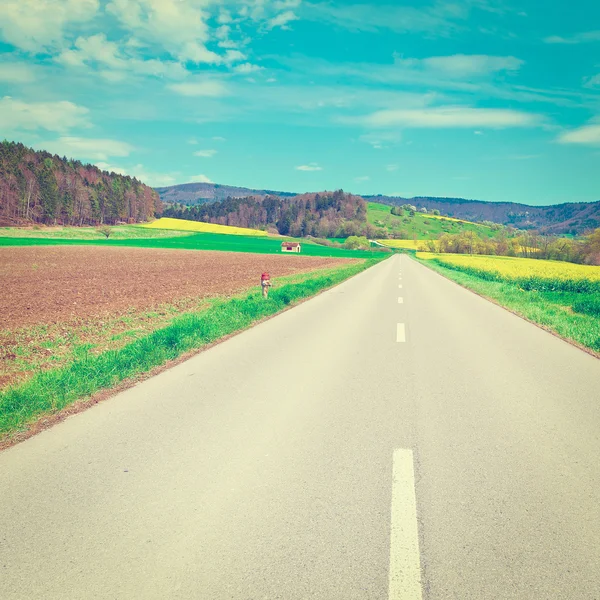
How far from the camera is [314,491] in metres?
3.49

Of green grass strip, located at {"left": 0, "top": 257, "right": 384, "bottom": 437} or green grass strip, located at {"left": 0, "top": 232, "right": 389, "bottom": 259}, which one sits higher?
green grass strip, located at {"left": 0, "top": 232, "right": 389, "bottom": 259}

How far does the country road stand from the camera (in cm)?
256

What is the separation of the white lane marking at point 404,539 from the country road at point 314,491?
0.04 ft

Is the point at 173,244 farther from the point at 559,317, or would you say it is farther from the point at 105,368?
the point at 105,368

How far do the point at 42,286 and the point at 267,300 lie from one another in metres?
11.6

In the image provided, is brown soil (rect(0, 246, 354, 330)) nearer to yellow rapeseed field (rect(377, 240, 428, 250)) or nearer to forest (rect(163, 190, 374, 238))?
yellow rapeseed field (rect(377, 240, 428, 250))

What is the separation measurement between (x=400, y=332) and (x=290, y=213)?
151025 millimetres

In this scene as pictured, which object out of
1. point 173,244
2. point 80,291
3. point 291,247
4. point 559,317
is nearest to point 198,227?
point 173,244

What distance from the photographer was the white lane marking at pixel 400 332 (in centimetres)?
988

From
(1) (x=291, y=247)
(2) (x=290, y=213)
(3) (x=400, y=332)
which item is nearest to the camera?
(3) (x=400, y=332)

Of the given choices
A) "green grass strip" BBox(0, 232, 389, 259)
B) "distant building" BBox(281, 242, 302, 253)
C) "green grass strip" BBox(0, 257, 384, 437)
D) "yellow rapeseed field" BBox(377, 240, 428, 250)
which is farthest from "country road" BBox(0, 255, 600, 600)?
"yellow rapeseed field" BBox(377, 240, 428, 250)

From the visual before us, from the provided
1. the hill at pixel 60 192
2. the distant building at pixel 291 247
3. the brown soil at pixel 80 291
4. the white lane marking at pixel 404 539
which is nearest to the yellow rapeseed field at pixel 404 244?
the distant building at pixel 291 247

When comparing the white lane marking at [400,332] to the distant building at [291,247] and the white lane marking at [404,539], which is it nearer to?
the white lane marking at [404,539]

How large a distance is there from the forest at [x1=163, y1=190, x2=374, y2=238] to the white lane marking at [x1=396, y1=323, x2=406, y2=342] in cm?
12992
